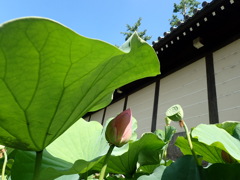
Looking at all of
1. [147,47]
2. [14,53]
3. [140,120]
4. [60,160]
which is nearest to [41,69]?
[14,53]

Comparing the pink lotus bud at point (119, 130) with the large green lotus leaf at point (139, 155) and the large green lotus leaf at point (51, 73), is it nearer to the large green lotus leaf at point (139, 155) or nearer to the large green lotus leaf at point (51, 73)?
the large green lotus leaf at point (51, 73)

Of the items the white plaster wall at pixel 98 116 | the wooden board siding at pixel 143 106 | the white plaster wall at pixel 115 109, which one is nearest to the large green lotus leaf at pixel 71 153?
the wooden board siding at pixel 143 106

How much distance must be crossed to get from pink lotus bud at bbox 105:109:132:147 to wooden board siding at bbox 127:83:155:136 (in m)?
3.80

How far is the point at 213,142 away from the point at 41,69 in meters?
0.36

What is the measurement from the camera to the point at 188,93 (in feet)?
12.1

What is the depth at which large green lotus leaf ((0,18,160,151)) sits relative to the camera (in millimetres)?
314

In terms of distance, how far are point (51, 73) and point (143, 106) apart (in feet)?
14.0

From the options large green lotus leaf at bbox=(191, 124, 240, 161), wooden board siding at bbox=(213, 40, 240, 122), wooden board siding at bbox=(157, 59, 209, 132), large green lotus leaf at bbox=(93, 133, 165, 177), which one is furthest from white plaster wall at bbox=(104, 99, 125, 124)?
large green lotus leaf at bbox=(191, 124, 240, 161)

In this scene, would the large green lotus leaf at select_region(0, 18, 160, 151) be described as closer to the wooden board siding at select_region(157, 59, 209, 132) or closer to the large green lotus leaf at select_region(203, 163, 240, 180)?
the large green lotus leaf at select_region(203, 163, 240, 180)

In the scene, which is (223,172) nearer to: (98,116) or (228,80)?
(228,80)

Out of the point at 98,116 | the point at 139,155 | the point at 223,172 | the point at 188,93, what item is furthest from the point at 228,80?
the point at 98,116

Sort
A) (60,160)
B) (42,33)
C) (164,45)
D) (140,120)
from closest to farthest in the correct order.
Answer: (42,33) → (60,160) → (164,45) → (140,120)

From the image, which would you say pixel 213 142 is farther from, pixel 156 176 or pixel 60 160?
pixel 60 160

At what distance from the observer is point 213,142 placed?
19.5 inches
